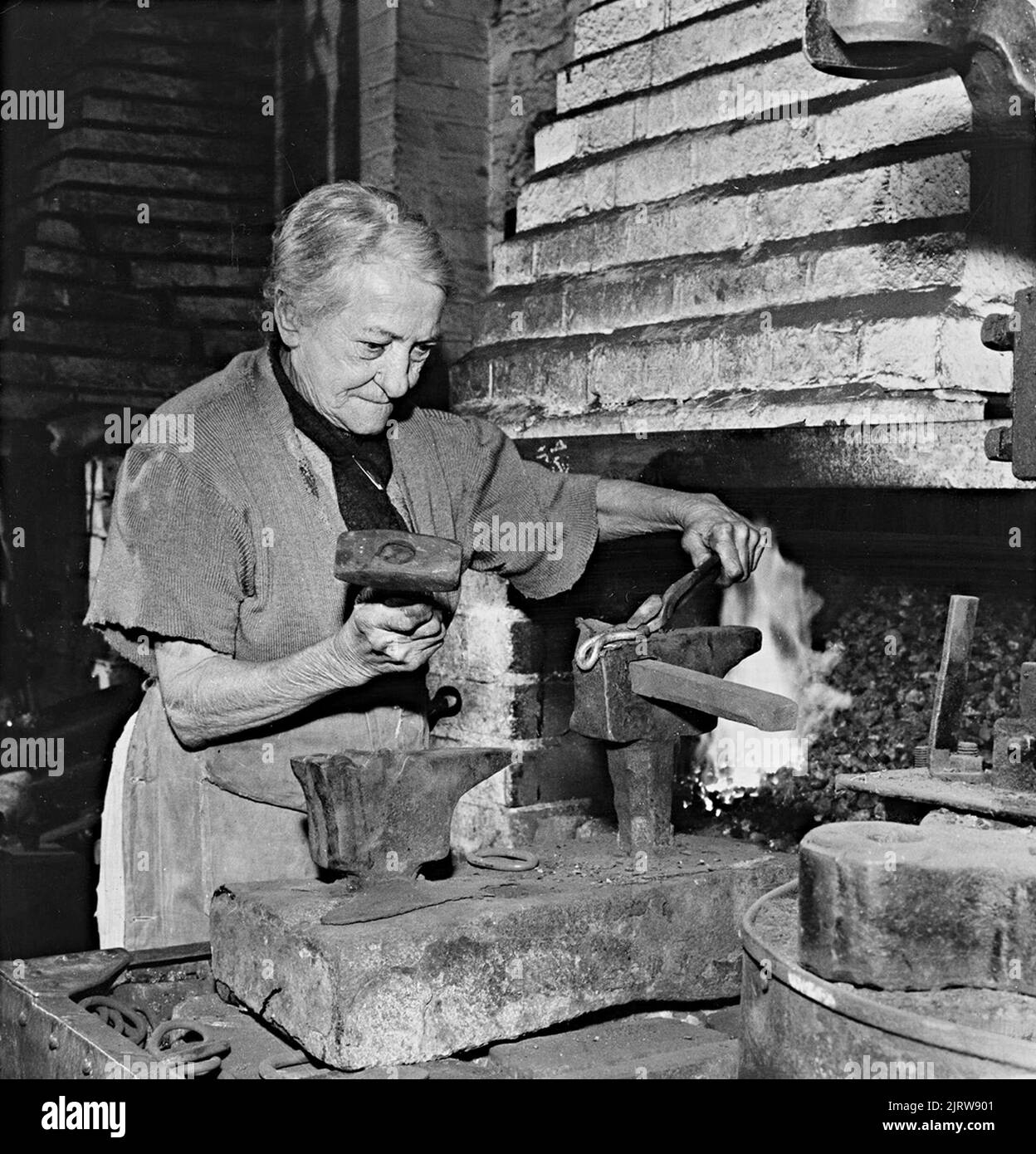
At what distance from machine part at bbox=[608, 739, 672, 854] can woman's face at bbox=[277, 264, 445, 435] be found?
742mm

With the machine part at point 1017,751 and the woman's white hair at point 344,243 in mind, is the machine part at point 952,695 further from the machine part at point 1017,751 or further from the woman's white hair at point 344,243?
the woman's white hair at point 344,243

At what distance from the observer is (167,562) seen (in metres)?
2.40

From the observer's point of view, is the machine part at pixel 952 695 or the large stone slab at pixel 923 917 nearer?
the large stone slab at pixel 923 917

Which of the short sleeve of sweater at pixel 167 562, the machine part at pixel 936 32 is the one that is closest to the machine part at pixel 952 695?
the machine part at pixel 936 32

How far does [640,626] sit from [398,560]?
0.55 metres

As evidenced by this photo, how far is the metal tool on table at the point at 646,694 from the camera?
230 centimetres

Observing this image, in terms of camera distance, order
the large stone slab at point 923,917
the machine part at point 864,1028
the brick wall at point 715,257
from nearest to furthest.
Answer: the machine part at point 864,1028 < the large stone slab at point 923,917 < the brick wall at point 715,257

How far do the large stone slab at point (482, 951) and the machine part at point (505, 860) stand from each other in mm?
28

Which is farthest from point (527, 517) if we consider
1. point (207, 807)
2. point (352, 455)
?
point (207, 807)

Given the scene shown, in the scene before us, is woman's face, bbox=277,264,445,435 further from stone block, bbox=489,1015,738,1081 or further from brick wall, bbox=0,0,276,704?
brick wall, bbox=0,0,276,704

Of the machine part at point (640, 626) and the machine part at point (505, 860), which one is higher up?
the machine part at point (640, 626)

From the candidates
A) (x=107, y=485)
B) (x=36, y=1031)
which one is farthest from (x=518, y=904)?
(x=107, y=485)

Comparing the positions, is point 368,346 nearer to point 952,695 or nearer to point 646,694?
point 646,694

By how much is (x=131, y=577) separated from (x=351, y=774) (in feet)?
1.88
